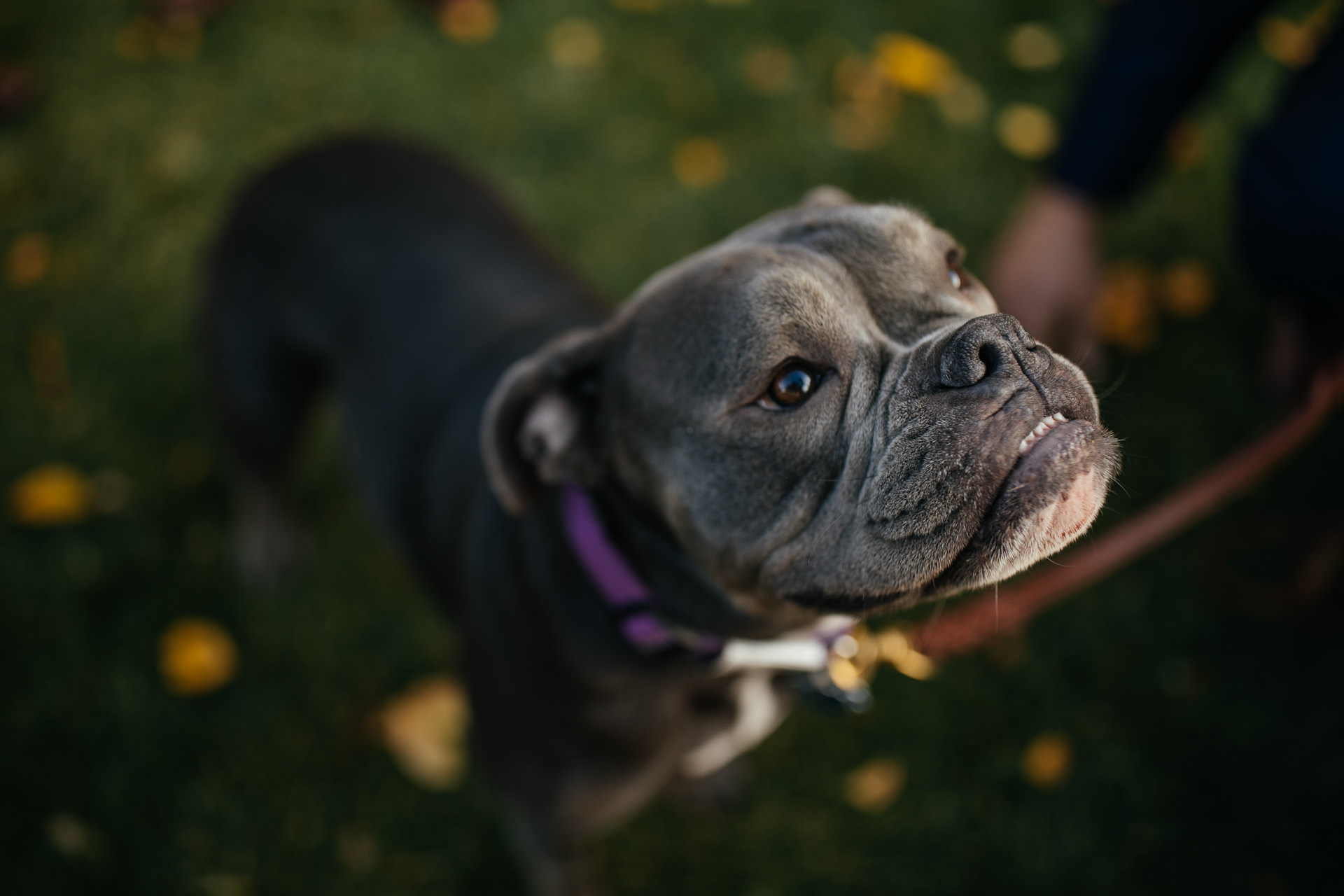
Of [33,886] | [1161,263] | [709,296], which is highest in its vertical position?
[709,296]

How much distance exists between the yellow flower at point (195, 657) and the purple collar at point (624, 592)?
2.23 metres

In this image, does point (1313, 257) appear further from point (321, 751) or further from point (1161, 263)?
point (321, 751)

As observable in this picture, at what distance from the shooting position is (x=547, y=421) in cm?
212

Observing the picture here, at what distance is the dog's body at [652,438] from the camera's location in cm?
171

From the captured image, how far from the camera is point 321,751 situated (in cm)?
359

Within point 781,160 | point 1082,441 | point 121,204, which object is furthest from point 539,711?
point 121,204

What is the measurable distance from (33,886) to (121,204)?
10.3ft

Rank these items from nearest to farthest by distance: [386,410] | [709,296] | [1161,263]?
[709,296] → [386,410] → [1161,263]

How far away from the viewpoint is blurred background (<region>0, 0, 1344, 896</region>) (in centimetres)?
345

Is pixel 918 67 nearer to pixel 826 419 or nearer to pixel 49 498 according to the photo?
pixel 826 419

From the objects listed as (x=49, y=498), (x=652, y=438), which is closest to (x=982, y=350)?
(x=652, y=438)

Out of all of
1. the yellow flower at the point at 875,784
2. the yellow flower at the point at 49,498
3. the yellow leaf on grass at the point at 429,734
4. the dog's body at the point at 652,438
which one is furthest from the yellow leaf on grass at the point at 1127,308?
the yellow flower at the point at 49,498

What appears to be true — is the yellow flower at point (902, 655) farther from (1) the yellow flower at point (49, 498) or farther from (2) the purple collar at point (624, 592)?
(1) the yellow flower at point (49, 498)

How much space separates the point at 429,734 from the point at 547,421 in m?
1.92
